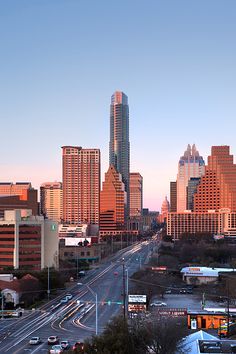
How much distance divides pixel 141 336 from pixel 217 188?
5206 inches

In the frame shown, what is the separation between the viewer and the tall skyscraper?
Answer: 172125 mm

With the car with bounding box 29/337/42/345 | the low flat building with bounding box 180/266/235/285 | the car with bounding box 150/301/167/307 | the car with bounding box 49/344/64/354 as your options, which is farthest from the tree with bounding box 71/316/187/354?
the low flat building with bounding box 180/266/235/285

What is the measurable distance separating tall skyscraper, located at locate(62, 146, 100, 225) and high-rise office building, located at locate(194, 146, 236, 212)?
114 feet

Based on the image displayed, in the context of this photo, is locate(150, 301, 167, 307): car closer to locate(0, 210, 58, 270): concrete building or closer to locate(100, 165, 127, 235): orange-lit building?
locate(0, 210, 58, 270): concrete building

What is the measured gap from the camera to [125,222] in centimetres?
19125

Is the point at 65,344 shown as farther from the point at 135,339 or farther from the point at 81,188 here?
the point at 81,188

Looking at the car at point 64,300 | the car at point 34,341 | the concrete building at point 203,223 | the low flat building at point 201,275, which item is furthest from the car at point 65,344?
the concrete building at point 203,223

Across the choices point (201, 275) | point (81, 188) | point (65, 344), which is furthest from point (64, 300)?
point (81, 188)

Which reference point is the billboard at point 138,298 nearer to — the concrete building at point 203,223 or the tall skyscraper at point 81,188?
the concrete building at point 203,223

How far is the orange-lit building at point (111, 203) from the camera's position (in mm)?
178188

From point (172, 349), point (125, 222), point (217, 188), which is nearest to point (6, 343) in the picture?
point (172, 349)

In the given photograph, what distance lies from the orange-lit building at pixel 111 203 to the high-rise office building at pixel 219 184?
33423 millimetres

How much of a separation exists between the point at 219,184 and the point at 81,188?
4503 cm

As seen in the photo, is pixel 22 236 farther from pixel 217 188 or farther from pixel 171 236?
pixel 217 188
